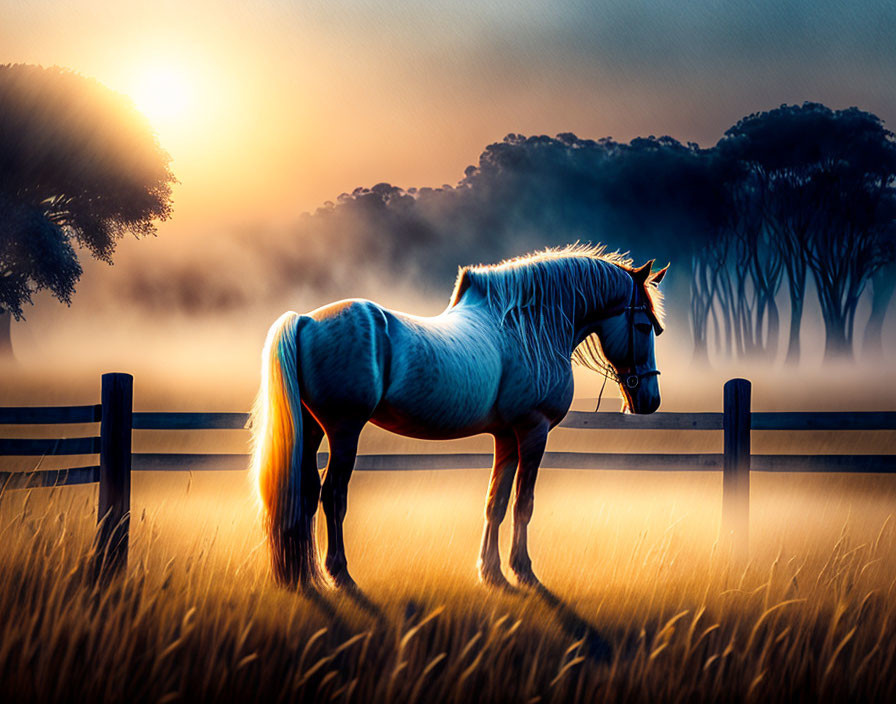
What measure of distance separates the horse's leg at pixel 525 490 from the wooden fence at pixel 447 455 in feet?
7.46

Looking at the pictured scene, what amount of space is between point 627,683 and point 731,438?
377 cm

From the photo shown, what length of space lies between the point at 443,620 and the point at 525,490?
1.41 metres

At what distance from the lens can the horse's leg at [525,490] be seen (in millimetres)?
5246

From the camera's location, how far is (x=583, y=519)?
772 centimetres

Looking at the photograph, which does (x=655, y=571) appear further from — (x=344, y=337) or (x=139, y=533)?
(x=139, y=533)

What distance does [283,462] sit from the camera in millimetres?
4352

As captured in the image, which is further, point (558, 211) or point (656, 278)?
point (558, 211)

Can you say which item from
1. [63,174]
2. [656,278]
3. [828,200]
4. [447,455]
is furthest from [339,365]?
[828,200]

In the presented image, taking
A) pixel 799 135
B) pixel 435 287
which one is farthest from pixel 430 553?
pixel 435 287

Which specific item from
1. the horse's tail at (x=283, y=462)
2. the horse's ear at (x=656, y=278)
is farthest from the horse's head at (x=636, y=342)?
the horse's tail at (x=283, y=462)

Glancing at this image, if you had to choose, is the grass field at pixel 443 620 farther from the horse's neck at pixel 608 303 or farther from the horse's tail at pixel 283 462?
the horse's neck at pixel 608 303

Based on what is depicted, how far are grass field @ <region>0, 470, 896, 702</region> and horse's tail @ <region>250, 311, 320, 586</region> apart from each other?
0.20 meters

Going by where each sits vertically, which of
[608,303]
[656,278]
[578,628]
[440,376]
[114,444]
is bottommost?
[578,628]

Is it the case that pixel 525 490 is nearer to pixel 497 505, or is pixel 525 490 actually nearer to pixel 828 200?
pixel 497 505
